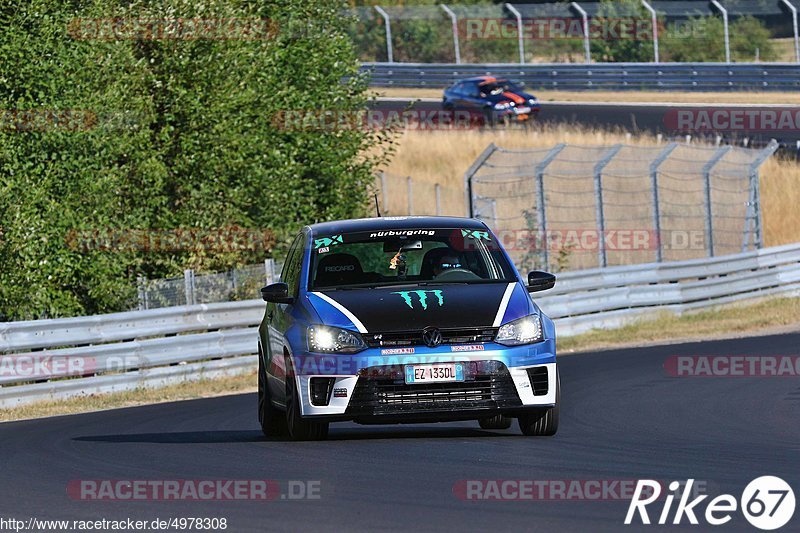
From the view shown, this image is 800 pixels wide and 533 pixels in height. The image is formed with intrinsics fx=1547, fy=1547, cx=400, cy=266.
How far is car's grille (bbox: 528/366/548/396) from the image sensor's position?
10.5 metres

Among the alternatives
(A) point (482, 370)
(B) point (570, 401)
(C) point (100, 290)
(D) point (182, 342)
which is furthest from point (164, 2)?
(A) point (482, 370)

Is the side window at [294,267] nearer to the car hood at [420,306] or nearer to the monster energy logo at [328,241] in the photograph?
the monster energy logo at [328,241]

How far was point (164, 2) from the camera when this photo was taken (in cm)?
2336

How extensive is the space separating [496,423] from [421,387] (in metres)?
1.88

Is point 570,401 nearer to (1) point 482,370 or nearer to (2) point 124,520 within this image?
(1) point 482,370

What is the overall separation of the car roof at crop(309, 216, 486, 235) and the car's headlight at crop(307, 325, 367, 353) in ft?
4.67

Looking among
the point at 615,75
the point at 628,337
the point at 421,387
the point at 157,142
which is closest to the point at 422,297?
the point at 421,387

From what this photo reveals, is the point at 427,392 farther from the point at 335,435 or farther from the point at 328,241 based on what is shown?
the point at 328,241

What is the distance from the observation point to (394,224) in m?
11.8

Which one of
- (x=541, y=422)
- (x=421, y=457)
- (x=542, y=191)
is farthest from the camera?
(x=542, y=191)

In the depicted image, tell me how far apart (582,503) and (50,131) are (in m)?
14.0

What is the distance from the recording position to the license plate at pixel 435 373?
33.7ft

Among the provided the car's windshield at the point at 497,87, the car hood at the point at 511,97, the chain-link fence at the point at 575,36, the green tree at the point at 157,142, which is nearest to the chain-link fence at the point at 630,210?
the green tree at the point at 157,142

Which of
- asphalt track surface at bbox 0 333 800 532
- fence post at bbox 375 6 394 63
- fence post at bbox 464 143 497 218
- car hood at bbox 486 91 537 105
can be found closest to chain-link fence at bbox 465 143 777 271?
fence post at bbox 464 143 497 218
